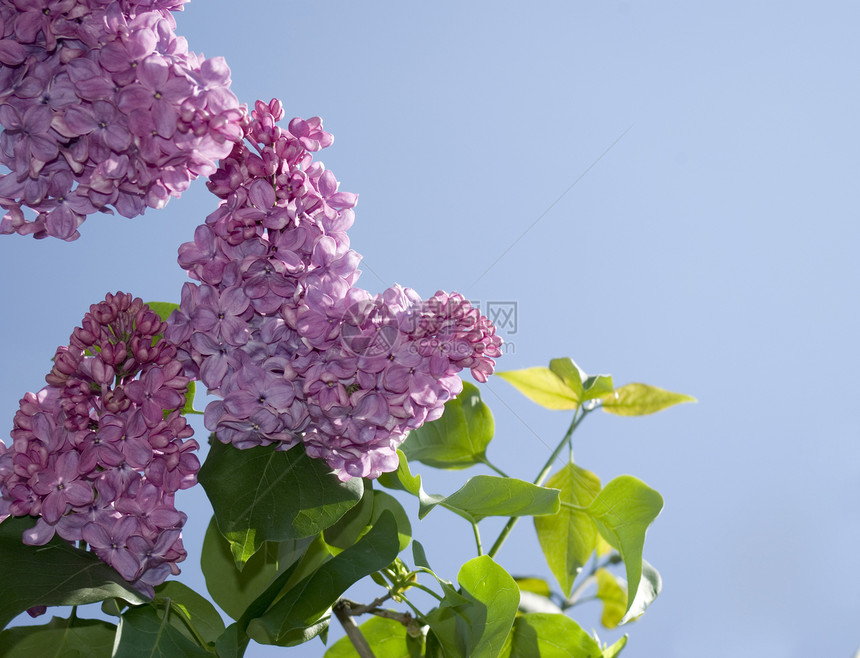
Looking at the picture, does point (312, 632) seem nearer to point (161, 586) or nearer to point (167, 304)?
point (161, 586)

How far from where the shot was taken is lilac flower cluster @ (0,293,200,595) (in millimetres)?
517

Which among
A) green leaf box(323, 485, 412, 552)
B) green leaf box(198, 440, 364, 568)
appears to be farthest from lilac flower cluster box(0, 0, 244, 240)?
green leaf box(323, 485, 412, 552)

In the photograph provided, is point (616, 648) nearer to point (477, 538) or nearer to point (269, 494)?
point (477, 538)

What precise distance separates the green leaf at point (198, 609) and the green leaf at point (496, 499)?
0.21 m

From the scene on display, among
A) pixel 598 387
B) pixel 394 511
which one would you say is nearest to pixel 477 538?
pixel 394 511

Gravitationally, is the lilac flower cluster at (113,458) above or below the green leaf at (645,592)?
above

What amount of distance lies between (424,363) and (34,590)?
29 cm

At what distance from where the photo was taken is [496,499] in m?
0.60

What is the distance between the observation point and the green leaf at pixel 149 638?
0.52m

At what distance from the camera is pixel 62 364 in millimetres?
532

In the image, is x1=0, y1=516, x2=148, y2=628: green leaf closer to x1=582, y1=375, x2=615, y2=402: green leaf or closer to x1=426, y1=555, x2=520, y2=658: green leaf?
x1=426, y1=555, x2=520, y2=658: green leaf

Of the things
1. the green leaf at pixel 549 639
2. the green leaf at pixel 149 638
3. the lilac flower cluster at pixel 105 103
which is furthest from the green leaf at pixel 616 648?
the lilac flower cluster at pixel 105 103

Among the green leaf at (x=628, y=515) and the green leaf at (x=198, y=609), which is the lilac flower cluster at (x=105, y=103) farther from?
the green leaf at (x=628, y=515)

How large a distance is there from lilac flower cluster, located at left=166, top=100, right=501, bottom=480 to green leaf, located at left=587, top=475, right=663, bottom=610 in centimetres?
22
